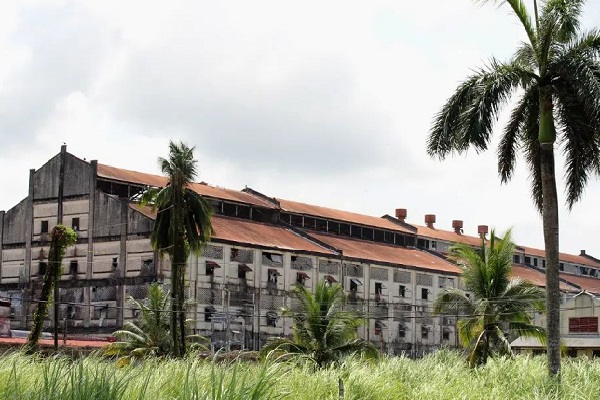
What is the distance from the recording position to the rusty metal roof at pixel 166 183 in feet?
210

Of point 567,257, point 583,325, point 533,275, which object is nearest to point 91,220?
point 583,325

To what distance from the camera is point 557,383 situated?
2538cm

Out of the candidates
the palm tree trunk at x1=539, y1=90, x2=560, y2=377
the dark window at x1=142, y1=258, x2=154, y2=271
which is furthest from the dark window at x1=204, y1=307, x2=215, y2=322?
the palm tree trunk at x1=539, y1=90, x2=560, y2=377

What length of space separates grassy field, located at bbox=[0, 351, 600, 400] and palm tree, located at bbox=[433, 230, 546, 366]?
397 inches

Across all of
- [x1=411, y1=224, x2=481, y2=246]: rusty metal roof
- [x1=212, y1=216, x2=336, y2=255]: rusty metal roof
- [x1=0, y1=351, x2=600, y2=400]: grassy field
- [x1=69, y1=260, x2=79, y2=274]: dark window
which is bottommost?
[x1=0, y1=351, x2=600, y2=400]: grassy field

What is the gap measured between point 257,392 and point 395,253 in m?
64.8

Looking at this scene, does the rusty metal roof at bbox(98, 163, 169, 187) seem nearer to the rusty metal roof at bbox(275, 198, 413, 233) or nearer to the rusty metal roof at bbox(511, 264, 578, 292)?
the rusty metal roof at bbox(275, 198, 413, 233)

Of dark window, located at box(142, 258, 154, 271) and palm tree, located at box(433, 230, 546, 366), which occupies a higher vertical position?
dark window, located at box(142, 258, 154, 271)

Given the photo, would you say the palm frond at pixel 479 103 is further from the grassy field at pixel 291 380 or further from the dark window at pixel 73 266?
the dark window at pixel 73 266

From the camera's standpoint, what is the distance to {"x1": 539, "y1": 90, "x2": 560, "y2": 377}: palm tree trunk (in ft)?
93.9

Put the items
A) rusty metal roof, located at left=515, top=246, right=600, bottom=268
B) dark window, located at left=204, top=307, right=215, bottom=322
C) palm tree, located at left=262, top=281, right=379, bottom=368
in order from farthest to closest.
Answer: rusty metal roof, located at left=515, top=246, right=600, bottom=268, dark window, located at left=204, top=307, right=215, bottom=322, palm tree, located at left=262, top=281, right=379, bottom=368

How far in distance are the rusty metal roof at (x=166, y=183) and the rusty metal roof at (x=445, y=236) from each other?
1820 centimetres

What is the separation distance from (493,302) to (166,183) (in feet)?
87.9

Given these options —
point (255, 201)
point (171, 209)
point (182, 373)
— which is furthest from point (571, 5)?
point (255, 201)
